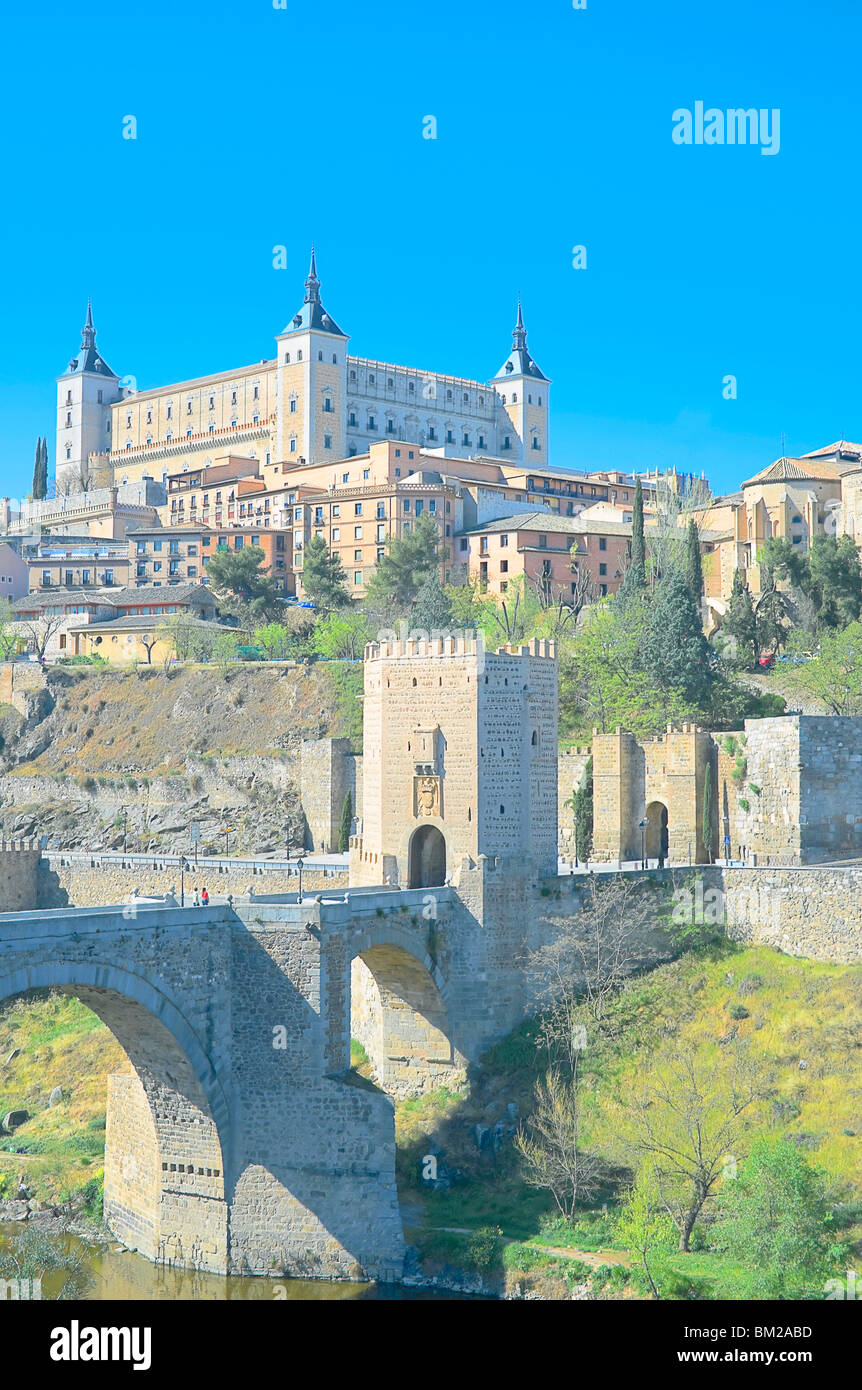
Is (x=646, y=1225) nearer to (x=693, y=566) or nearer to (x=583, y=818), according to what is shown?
(x=583, y=818)

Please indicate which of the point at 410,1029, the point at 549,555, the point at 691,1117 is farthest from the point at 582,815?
the point at 549,555

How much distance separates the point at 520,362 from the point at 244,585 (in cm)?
4856

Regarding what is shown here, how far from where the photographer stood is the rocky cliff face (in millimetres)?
58438

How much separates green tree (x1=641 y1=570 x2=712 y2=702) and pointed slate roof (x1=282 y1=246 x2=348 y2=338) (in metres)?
57.4

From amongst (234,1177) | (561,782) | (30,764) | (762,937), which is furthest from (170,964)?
(30,764)

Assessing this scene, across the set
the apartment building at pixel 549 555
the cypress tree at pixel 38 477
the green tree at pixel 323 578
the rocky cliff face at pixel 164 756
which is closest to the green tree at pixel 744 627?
the rocky cliff face at pixel 164 756

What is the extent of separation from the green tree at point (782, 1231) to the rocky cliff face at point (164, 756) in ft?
104

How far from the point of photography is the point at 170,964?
93.9 feet

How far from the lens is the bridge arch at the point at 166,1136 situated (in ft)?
94.6

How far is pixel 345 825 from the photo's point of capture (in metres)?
54.7

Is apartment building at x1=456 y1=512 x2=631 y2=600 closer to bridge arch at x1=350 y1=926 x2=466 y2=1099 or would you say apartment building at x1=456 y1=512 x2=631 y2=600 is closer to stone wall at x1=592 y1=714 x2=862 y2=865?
stone wall at x1=592 y1=714 x2=862 y2=865

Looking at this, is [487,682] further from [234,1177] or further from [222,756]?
[222,756]

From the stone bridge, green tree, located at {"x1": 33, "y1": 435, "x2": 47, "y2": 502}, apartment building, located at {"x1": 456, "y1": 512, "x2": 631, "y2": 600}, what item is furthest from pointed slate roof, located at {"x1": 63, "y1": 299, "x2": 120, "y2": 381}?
the stone bridge

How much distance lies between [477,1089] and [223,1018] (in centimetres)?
773
